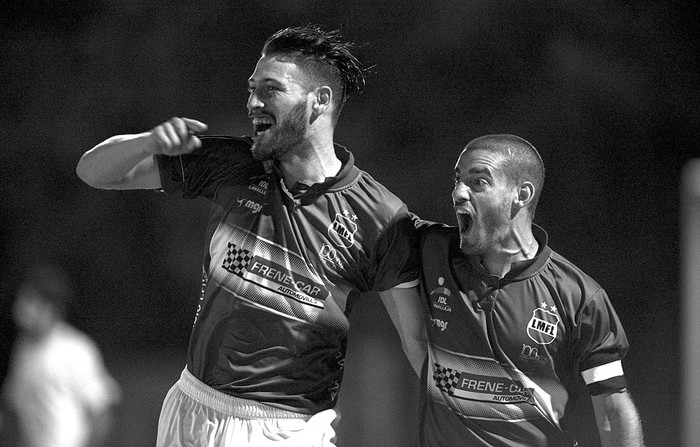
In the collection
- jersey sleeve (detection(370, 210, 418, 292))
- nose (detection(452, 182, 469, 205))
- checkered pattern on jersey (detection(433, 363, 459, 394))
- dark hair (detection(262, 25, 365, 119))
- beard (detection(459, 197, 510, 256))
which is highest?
dark hair (detection(262, 25, 365, 119))

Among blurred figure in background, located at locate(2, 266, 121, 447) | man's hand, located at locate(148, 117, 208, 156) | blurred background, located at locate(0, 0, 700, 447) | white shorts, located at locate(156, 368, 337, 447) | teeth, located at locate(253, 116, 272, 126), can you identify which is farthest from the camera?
blurred background, located at locate(0, 0, 700, 447)

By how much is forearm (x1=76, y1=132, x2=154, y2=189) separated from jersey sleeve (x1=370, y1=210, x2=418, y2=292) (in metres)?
0.72

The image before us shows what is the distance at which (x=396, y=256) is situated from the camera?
297 centimetres

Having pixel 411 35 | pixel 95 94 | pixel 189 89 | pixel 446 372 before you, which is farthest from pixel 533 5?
pixel 446 372

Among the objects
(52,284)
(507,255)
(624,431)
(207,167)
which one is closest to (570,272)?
(507,255)

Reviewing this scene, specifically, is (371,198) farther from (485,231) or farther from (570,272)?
(570,272)

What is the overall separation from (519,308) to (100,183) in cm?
127

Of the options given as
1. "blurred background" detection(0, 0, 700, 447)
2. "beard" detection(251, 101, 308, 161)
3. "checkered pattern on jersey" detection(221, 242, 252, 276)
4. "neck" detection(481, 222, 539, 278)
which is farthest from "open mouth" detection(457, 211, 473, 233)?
"blurred background" detection(0, 0, 700, 447)

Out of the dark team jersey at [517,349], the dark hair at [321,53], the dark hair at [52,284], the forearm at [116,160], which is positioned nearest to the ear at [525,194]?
the dark team jersey at [517,349]

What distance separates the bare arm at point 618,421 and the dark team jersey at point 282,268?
2.15 feet

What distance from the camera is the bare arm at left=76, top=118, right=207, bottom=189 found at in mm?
2668

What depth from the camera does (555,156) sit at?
5.06 metres

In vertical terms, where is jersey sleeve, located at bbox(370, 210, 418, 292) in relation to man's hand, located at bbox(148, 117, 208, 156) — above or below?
below

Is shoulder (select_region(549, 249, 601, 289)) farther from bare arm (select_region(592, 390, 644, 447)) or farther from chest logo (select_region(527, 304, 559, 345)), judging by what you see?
bare arm (select_region(592, 390, 644, 447))
